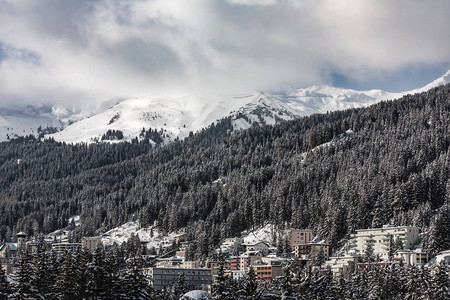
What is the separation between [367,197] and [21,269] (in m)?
140

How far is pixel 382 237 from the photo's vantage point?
170 m

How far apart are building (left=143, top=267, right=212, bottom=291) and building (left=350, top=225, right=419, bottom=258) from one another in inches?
1654

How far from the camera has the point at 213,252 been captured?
197125mm

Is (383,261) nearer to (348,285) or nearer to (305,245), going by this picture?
(305,245)

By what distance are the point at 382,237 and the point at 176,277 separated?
57.0 m

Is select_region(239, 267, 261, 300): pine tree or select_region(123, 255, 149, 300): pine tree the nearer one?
select_region(123, 255, 149, 300): pine tree

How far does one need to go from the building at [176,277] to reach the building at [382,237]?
42.0 meters

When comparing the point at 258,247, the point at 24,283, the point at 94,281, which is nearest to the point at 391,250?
the point at 258,247

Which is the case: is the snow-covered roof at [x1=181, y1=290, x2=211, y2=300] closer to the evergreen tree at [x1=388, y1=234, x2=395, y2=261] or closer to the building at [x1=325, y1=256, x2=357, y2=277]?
the building at [x1=325, y1=256, x2=357, y2=277]

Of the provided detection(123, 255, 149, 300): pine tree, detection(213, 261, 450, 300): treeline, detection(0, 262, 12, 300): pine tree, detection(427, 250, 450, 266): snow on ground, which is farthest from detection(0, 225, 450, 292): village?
detection(0, 262, 12, 300): pine tree

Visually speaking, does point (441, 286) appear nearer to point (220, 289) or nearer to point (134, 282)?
point (220, 289)

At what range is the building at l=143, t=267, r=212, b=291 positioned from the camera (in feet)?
571

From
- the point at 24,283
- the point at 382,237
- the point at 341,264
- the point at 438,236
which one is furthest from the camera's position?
the point at 382,237

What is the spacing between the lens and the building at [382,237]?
163 m
